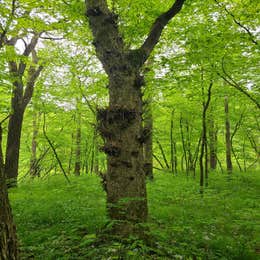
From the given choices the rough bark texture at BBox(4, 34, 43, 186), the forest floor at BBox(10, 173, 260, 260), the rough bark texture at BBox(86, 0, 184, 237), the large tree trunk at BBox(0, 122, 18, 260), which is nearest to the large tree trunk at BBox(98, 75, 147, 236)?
the rough bark texture at BBox(86, 0, 184, 237)

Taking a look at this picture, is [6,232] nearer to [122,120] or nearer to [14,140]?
[122,120]

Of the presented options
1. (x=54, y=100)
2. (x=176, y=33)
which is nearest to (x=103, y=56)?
(x=176, y=33)

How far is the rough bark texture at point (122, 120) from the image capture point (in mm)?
3725

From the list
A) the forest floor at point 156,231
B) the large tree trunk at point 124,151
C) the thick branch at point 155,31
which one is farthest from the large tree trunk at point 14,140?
the thick branch at point 155,31

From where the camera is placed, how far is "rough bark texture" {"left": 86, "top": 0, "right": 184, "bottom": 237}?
3725mm

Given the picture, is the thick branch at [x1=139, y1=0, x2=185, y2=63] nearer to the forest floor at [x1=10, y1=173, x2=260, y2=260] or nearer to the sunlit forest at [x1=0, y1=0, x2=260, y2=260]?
the sunlit forest at [x1=0, y1=0, x2=260, y2=260]

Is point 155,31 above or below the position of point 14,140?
above

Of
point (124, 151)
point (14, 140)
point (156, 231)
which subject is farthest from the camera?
point (14, 140)

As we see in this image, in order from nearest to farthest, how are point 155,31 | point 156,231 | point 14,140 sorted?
point 156,231 → point 155,31 → point 14,140

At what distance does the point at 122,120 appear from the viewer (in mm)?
3855

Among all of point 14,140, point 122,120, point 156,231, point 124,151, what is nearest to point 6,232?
point 156,231

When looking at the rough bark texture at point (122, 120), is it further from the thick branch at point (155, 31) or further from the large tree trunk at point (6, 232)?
the large tree trunk at point (6, 232)

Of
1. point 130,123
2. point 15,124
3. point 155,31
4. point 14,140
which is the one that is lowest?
point 130,123

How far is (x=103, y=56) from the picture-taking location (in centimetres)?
414
